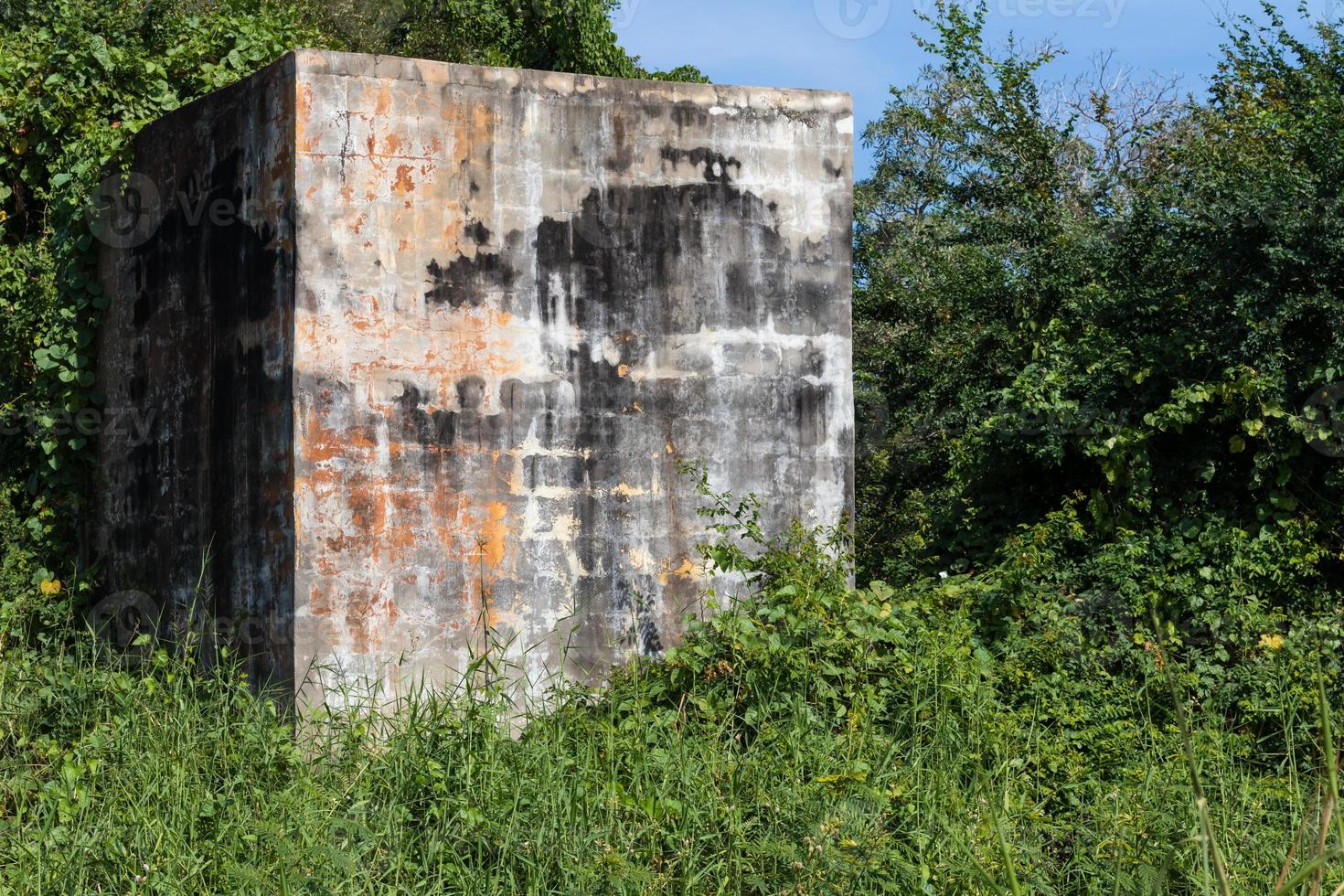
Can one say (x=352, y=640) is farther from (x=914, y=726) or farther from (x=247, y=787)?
(x=914, y=726)

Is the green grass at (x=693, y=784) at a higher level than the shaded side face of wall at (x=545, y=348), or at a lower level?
lower

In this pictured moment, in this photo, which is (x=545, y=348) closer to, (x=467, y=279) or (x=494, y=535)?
(x=467, y=279)

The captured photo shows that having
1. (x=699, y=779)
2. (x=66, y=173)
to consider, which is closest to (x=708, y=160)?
(x=699, y=779)

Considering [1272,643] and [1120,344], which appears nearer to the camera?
[1272,643]

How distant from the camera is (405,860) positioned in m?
4.27

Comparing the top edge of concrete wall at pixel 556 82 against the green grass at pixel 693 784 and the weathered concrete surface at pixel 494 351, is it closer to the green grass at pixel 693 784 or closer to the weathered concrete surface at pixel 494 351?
the weathered concrete surface at pixel 494 351

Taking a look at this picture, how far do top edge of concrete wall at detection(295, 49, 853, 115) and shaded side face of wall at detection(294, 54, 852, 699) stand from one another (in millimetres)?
13

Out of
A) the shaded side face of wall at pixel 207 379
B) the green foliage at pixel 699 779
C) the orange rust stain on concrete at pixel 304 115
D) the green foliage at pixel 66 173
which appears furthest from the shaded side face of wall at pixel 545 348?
the green foliage at pixel 66 173

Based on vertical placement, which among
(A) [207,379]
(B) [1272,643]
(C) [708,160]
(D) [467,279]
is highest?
(C) [708,160]

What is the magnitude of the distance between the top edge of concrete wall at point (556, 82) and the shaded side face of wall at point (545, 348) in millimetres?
13

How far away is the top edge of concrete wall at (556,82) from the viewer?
579cm

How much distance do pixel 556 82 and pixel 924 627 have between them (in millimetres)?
2977

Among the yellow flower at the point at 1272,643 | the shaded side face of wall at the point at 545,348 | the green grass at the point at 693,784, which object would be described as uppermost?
the shaded side face of wall at the point at 545,348

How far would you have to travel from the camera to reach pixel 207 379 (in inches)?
249
